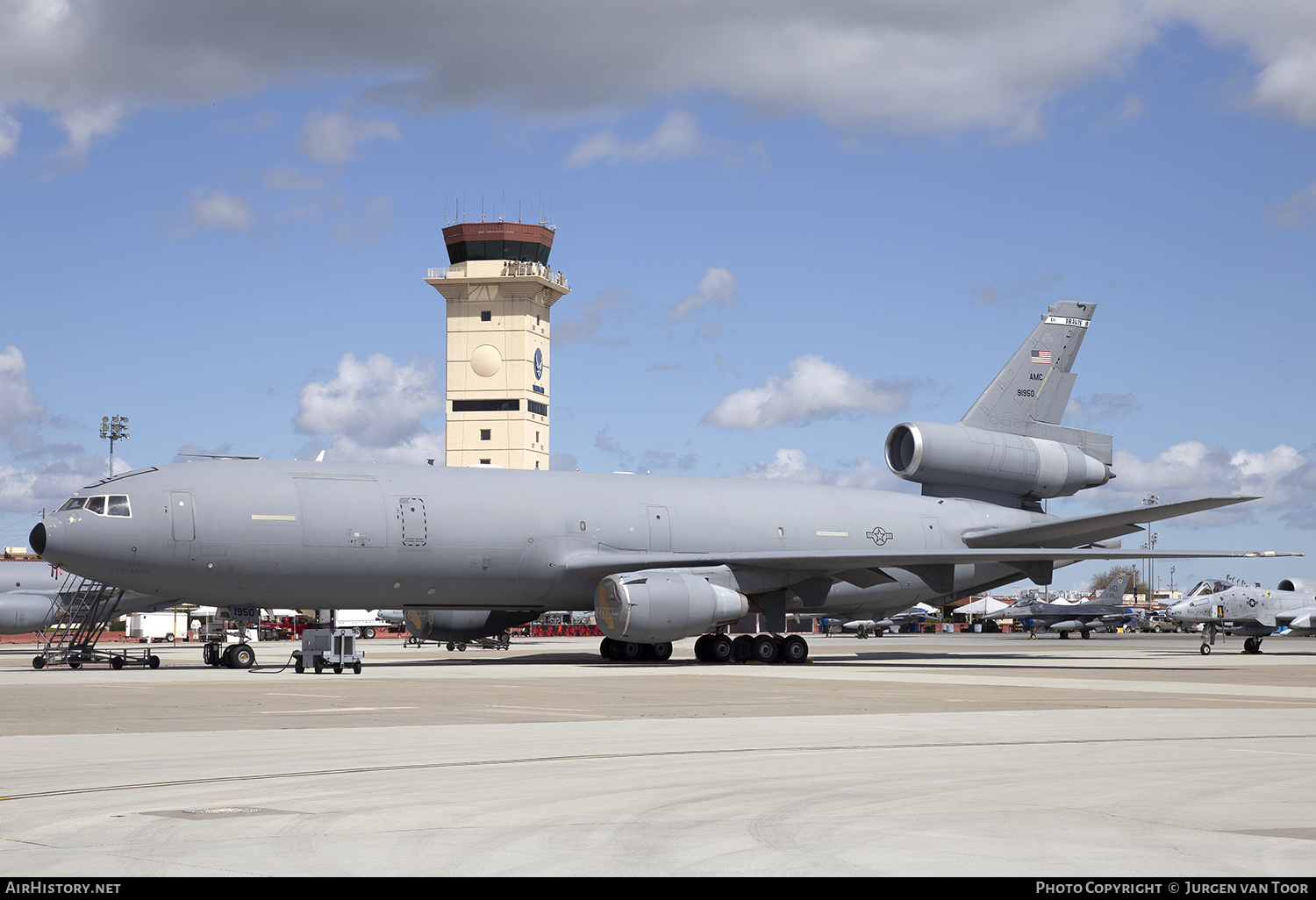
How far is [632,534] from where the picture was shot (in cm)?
3562

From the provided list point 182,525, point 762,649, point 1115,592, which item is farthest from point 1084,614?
point 182,525

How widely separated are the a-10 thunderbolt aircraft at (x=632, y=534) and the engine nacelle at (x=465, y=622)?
2.5 inches

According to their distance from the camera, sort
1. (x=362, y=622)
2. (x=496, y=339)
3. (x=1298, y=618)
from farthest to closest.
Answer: (x=496, y=339), (x=362, y=622), (x=1298, y=618)

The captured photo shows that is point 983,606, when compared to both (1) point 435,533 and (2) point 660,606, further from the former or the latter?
(1) point 435,533

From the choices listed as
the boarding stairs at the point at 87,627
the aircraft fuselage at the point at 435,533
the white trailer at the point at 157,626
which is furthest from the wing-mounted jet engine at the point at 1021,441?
the white trailer at the point at 157,626

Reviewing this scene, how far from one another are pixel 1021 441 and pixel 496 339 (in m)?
92.3

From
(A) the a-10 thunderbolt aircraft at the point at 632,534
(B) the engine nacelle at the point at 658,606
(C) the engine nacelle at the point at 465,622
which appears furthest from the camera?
(C) the engine nacelle at the point at 465,622

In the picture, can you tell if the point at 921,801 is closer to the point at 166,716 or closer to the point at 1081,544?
the point at 166,716

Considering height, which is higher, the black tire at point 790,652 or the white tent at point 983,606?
the black tire at point 790,652

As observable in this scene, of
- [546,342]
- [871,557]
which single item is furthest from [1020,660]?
[546,342]

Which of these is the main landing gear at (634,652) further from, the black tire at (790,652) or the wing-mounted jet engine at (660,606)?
the black tire at (790,652)

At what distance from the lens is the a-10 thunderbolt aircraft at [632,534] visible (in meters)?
30.1

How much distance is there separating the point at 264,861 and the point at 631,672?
2304cm

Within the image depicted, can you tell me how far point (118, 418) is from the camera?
88188 millimetres
